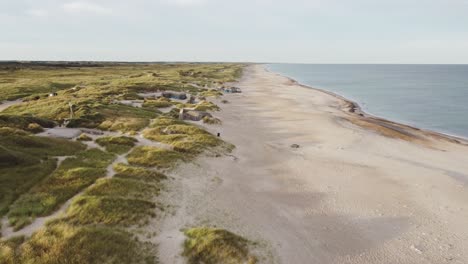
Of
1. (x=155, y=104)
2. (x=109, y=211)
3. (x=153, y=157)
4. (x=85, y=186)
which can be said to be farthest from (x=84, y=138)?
(x=155, y=104)

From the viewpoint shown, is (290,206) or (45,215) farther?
(290,206)

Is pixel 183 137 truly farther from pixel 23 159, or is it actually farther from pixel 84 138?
pixel 23 159

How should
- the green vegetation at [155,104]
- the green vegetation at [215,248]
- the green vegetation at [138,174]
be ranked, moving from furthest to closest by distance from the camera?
the green vegetation at [155,104] < the green vegetation at [138,174] < the green vegetation at [215,248]

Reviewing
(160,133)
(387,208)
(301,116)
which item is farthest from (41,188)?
(301,116)

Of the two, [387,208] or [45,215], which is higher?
[45,215]

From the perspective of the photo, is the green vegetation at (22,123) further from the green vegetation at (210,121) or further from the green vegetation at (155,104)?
the green vegetation at (155,104)

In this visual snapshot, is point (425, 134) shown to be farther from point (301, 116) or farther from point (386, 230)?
point (386, 230)

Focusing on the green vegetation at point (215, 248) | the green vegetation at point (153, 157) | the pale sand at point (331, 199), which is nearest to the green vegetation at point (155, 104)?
the pale sand at point (331, 199)
